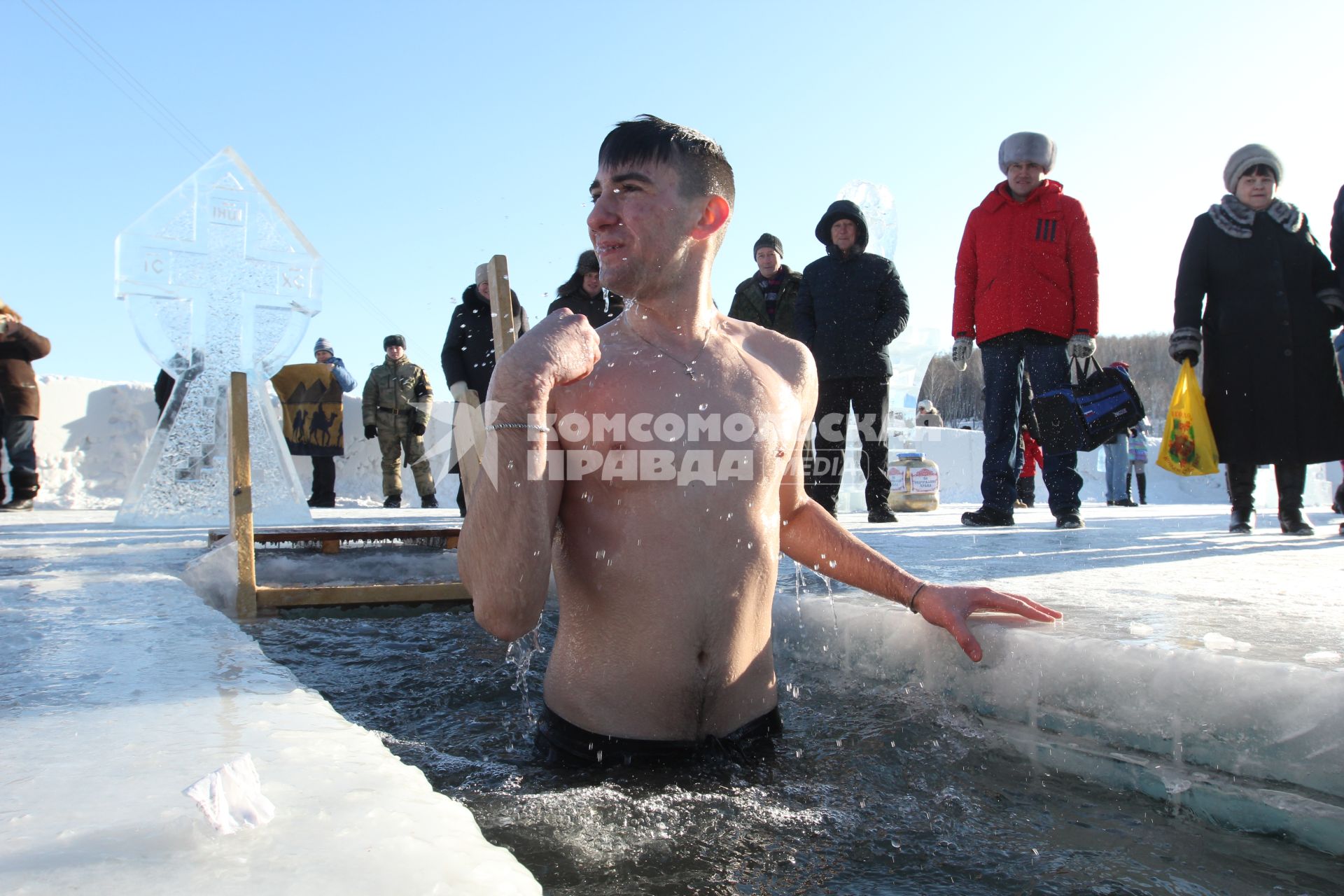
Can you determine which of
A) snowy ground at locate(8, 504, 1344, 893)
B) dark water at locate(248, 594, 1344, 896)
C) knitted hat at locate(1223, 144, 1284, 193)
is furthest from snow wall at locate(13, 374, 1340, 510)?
dark water at locate(248, 594, 1344, 896)

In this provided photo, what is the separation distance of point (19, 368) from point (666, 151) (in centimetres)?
776

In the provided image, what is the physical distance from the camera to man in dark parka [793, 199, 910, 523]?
546 centimetres

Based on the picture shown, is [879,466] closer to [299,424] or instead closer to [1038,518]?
[1038,518]

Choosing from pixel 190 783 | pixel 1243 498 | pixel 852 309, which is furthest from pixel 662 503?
pixel 1243 498

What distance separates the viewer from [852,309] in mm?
5453

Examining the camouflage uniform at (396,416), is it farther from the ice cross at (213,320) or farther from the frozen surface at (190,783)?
the frozen surface at (190,783)

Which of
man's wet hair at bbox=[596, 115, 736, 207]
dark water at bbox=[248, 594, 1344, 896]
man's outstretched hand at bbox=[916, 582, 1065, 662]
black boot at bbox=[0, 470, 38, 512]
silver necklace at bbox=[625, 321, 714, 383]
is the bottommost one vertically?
dark water at bbox=[248, 594, 1344, 896]

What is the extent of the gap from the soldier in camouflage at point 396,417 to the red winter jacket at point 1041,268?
622 centimetres

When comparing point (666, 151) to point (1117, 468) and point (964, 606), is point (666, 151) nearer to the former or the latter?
point (964, 606)

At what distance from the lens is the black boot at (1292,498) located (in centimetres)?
443

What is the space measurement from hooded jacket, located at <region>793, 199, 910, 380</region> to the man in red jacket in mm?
717

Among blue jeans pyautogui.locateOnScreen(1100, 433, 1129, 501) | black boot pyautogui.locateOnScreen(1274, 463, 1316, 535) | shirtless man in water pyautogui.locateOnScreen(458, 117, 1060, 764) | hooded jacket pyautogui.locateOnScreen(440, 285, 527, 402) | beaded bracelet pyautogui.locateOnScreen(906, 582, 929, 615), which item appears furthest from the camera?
blue jeans pyautogui.locateOnScreen(1100, 433, 1129, 501)

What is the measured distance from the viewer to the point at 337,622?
3.48 meters

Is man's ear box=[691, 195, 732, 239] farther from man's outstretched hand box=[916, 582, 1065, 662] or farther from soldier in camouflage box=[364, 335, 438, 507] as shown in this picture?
soldier in camouflage box=[364, 335, 438, 507]
